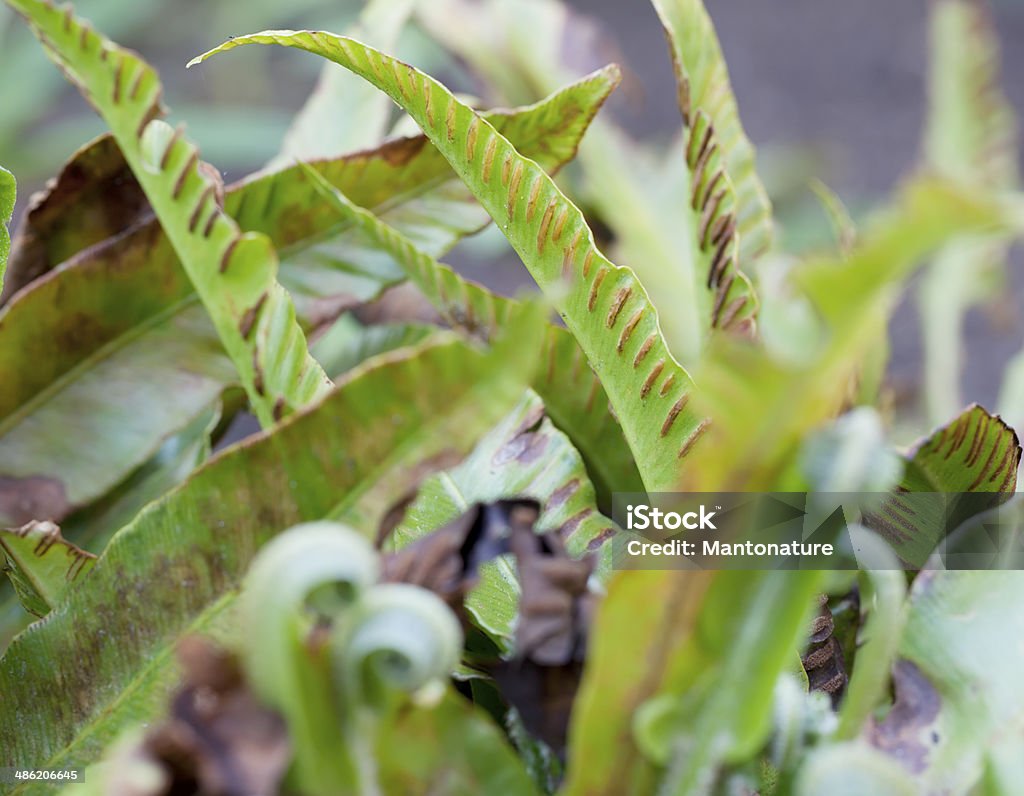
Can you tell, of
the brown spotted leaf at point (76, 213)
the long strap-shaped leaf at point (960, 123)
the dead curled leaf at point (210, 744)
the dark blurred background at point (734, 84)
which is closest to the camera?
the dead curled leaf at point (210, 744)

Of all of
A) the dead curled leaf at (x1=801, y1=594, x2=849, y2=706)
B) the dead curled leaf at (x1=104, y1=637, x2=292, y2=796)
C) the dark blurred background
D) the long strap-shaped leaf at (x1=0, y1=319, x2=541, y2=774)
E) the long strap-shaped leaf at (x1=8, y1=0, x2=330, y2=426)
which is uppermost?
the dark blurred background

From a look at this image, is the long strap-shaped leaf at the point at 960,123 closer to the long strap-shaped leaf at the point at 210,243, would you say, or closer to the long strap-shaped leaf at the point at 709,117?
the long strap-shaped leaf at the point at 709,117

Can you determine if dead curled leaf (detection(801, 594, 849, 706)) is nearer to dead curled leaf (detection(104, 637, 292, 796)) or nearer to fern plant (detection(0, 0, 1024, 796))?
fern plant (detection(0, 0, 1024, 796))

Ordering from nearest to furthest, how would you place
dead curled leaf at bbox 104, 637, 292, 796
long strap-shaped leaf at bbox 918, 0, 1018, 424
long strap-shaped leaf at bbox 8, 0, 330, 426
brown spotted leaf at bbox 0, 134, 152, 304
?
dead curled leaf at bbox 104, 637, 292, 796 < long strap-shaped leaf at bbox 8, 0, 330, 426 < brown spotted leaf at bbox 0, 134, 152, 304 < long strap-shaped leaf at bbox 918, 0, 1018, 424

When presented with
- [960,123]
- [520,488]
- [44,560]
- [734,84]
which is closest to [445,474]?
[520,488]

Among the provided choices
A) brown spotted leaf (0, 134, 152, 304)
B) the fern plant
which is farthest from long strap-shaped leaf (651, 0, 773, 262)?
brown spotted leaf (0, 134, 152, 304)

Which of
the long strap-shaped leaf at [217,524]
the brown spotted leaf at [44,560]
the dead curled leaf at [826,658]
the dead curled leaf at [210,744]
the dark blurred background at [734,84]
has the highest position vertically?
the dark blurred background at [734,84]

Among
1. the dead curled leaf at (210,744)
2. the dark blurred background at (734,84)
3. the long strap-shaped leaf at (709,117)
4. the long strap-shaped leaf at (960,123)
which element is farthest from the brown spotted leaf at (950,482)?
the dark blurred background at (734,84)

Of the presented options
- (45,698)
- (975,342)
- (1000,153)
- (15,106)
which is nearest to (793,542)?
(45,698)
